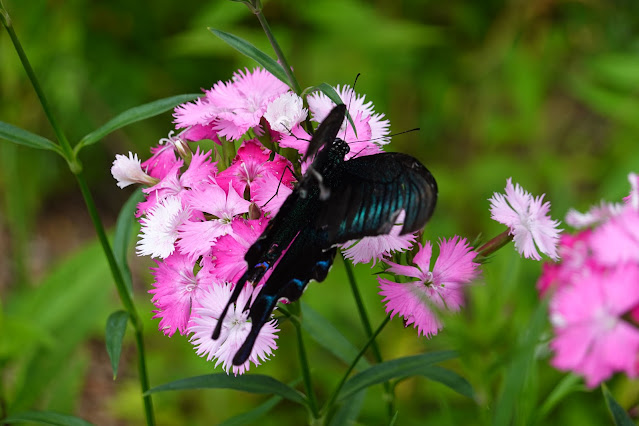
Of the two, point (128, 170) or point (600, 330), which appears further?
point (128, 170)

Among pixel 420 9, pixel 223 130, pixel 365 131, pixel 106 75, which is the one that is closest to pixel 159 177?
pixel 223 130

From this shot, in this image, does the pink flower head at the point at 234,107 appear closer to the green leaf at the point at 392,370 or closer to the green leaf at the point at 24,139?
the green leaf at the point at 24,139

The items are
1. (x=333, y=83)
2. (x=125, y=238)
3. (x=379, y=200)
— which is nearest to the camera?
(x=379, y=200)

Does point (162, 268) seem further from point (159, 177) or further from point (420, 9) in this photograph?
point (420, 9)

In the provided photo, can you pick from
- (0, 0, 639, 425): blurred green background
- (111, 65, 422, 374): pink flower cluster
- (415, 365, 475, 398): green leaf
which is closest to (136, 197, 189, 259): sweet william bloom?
(111, 65, 422, 374): pink flower cluster

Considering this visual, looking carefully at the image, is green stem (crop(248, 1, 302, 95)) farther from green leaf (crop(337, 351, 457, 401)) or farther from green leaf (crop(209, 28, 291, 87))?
green leaf (crop(337, 351, 457, 401))

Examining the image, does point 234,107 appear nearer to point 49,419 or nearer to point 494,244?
point 494,244

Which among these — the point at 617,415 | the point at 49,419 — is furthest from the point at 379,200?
the point at 49,419
